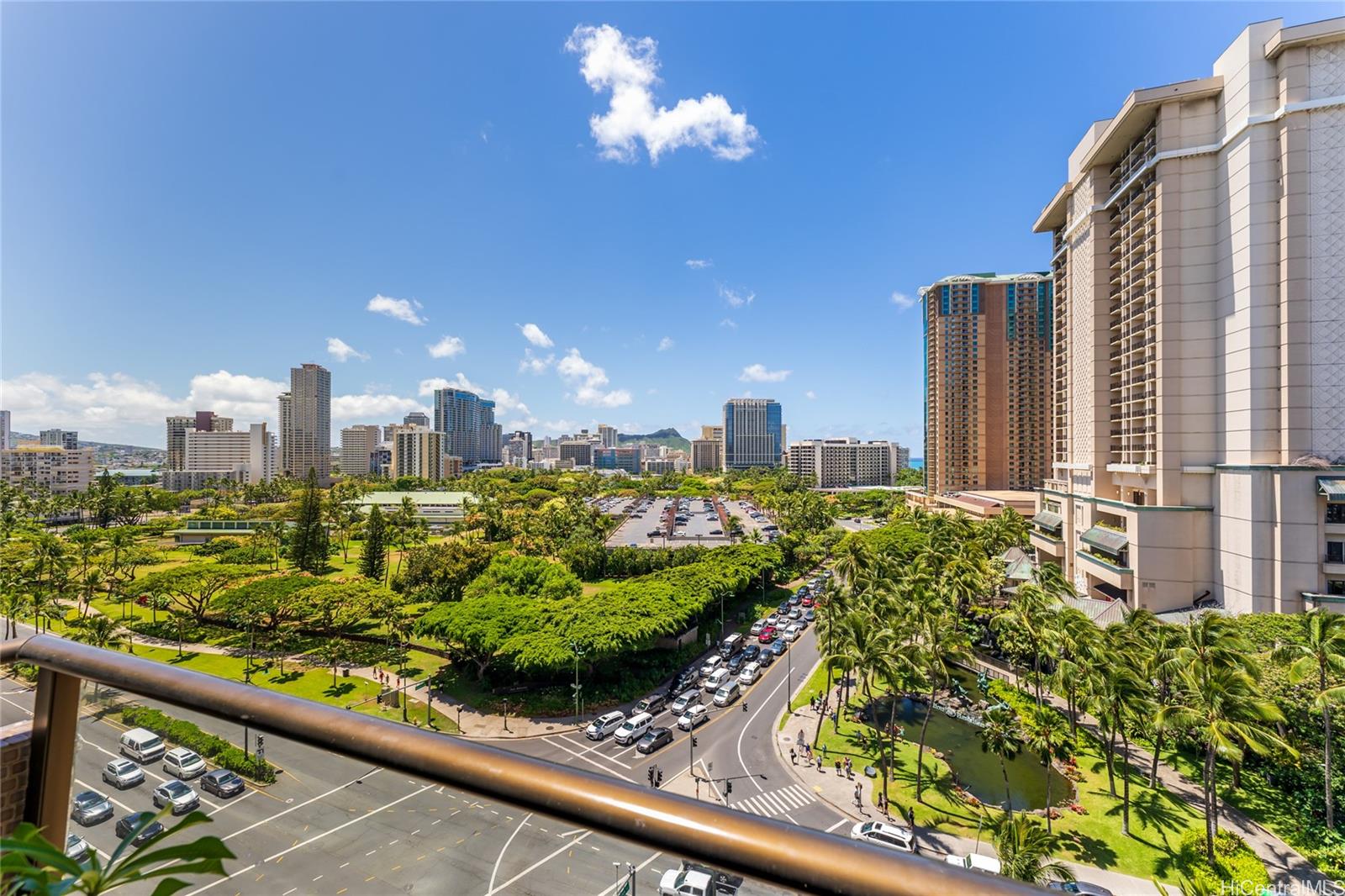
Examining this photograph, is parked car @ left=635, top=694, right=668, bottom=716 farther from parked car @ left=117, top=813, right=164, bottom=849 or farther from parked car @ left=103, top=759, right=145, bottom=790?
parked car @ left=117, top=813, right=164, bottom=849

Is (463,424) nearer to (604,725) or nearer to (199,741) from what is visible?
(604,725)

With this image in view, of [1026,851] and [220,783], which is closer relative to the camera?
[220,783]

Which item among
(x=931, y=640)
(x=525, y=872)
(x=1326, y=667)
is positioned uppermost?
(x=525, y=872)

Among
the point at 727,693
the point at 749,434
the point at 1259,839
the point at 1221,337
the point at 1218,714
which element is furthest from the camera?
the point at 749,434

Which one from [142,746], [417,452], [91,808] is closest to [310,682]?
[142,746]

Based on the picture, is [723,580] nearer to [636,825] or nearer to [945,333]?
[636,825]

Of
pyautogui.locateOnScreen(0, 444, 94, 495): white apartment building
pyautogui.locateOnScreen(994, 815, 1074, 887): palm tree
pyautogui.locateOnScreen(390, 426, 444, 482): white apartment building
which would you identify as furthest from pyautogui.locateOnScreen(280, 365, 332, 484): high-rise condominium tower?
pyautogui.locateOnScreen(994, 815, 1074, 887): palm tree
